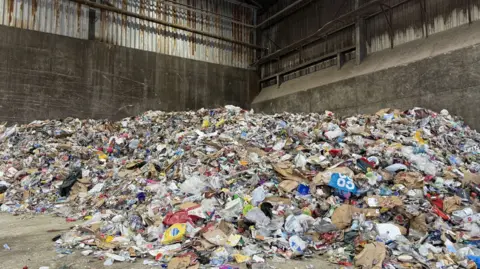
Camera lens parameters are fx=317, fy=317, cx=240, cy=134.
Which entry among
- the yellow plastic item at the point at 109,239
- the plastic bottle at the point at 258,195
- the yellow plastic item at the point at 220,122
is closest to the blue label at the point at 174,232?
the yellow plastic item at the point at 109,239

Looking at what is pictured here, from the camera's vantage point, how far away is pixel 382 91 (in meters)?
9.42

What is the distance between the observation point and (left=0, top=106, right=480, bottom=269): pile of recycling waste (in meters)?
3.46

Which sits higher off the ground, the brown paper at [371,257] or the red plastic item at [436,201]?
the red plastic item at [436,201]

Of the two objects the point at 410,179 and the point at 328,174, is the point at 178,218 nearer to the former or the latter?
the point at 328,174

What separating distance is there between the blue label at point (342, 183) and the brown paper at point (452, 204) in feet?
3.74

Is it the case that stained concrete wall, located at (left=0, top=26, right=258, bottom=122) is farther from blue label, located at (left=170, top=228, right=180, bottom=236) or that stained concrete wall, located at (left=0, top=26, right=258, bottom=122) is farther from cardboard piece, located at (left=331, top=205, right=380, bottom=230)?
cardboard piece, located at (left=331, top=205, right=380, bottom=230)

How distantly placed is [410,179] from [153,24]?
1102cm

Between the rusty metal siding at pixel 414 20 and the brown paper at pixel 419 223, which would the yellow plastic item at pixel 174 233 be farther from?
the rusty metal siding at pixel 414 20

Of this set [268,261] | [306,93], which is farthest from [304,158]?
[306,93]

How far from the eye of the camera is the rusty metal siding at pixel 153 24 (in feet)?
34.1

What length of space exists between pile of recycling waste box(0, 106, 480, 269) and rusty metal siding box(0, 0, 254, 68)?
4.38 m

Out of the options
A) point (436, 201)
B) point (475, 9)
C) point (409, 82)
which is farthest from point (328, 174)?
point (475, 9)

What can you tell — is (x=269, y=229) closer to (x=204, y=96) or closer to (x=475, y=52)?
(x=475, y=52)

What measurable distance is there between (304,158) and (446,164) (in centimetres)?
260
